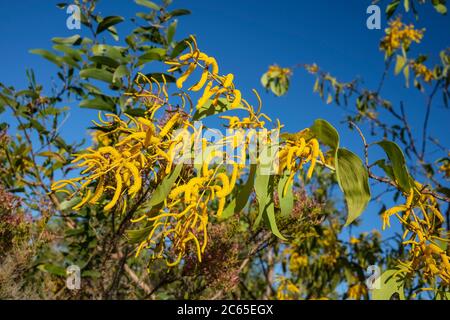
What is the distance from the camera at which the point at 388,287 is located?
2.94 feet

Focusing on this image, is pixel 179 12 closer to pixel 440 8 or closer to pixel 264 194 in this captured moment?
pixel 264 194

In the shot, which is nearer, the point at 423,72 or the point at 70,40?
the point at 70,40

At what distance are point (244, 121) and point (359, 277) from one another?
2.52 meters

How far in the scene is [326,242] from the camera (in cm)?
343

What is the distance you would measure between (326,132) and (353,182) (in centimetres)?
11

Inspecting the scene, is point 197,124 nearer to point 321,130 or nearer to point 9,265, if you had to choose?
point 321,130

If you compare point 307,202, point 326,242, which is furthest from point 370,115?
point 307,202

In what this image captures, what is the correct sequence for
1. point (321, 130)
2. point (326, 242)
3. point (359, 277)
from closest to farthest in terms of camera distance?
1. point (321, 130)
2. point (359, 277)
3. point (326, 242)

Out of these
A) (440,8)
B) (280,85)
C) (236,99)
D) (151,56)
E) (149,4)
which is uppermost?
(280,85)

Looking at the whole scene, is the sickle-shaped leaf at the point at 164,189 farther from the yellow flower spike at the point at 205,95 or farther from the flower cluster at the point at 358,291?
the flower cluster at the point at 358,291

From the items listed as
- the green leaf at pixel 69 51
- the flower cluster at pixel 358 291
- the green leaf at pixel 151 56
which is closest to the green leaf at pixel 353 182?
the green leaf at pixel 151 56

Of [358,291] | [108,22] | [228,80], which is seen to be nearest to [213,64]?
[228,80]
